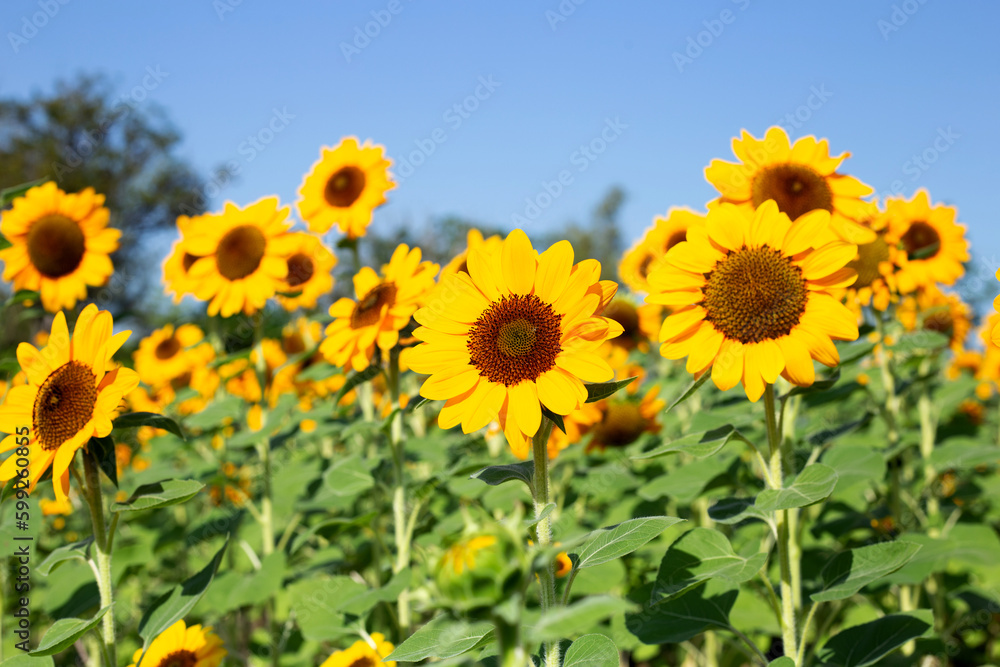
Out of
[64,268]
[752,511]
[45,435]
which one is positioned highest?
[64,268]

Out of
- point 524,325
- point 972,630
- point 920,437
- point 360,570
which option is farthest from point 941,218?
point 360,570

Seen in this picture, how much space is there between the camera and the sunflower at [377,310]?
2.63m

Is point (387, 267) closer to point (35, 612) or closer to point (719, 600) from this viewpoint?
point (719, 600)

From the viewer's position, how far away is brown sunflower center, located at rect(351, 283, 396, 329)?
271 centimetres

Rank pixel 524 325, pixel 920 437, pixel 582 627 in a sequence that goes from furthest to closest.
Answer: pixel 920 437 < pixel 524 325 < pixel 582 627

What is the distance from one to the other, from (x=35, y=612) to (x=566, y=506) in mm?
3089

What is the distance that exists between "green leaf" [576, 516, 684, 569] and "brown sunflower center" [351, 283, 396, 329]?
4.45 feet

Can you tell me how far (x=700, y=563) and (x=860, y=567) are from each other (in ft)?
1.63

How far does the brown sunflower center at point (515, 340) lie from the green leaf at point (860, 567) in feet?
3.23

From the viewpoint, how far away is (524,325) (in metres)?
1.62

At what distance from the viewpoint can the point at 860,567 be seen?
6.68 ft

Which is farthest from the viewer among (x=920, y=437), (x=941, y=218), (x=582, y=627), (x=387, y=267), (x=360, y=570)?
(x=360, y=570)

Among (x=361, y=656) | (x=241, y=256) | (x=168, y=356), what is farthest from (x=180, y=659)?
(x=168, y=356)

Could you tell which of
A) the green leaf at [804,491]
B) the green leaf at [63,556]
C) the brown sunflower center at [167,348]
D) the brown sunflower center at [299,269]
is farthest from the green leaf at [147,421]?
the brown sunflower center at [167,348]
